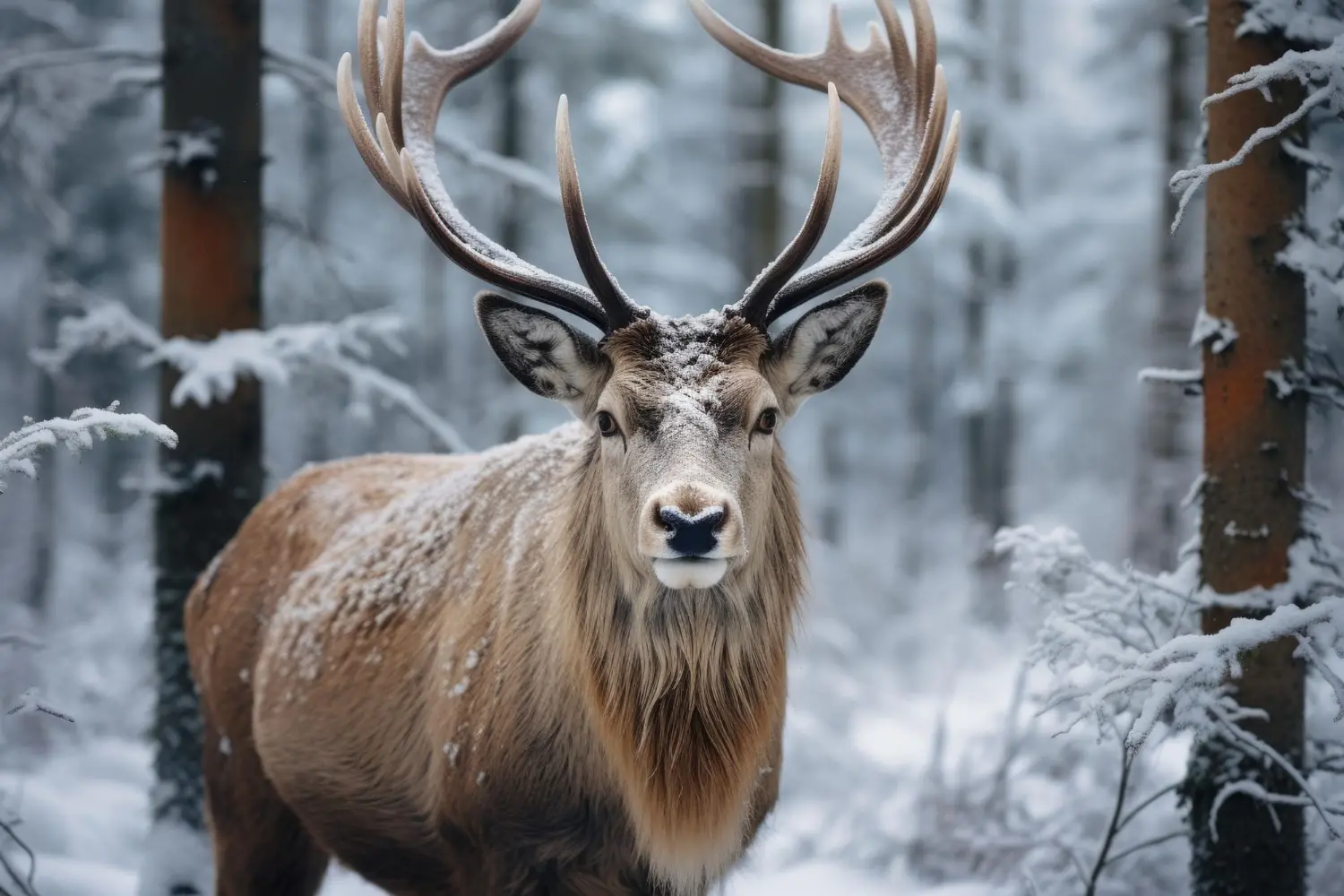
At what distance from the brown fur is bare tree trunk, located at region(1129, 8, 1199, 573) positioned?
645cm

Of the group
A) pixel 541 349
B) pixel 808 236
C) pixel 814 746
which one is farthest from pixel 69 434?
pixel 814 746

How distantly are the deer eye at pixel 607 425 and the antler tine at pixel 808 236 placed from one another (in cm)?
53

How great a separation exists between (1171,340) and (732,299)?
24.2ft

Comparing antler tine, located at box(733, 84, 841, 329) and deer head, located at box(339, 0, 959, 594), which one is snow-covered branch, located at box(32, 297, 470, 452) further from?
antler tine, located at box(733, 84, 841, 329)

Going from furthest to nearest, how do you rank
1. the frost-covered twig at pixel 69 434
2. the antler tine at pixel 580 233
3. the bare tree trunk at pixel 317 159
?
the bare tree trunk at pixel 317 159 → the antler tine at pixel 580 233 → the frost-covered twig at pixel 69 434

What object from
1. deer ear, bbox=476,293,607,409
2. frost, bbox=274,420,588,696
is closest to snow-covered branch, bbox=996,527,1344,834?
deer ear, bbox=476,293,607,409

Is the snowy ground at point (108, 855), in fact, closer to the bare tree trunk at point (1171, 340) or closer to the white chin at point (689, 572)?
the white chin at point (689, 572)

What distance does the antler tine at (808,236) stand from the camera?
3.69m

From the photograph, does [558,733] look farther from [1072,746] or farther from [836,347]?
[1072,746]

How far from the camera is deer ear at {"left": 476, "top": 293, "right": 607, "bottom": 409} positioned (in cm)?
385

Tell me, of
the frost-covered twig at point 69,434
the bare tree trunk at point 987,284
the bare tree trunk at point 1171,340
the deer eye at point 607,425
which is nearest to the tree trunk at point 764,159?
the bare tree trunk at point 1171,340

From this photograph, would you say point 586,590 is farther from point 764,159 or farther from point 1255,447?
point 764,159

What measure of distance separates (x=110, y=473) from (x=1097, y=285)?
56.5 ft

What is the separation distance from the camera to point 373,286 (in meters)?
17.8
